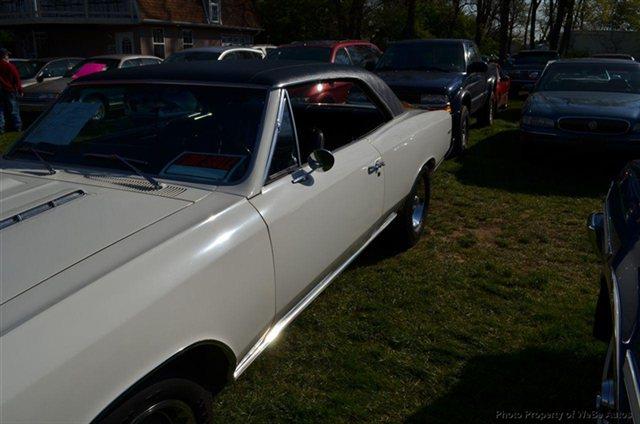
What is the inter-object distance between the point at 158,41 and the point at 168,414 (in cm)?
2596

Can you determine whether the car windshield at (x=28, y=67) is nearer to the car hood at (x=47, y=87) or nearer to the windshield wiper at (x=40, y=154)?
the car hood at (x=47, y=87)

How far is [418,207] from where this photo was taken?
187 inches

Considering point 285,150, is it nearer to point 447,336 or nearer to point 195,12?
point 447,336

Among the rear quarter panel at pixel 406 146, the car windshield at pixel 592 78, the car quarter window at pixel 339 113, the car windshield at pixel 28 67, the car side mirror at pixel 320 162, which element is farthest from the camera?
the car windshield at pixel 28 67

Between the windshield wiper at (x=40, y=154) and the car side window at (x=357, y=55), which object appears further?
the car side window at (x=357, y=55)

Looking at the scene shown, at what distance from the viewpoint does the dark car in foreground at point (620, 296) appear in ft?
5.52

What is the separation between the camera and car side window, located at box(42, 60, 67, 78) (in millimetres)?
13375

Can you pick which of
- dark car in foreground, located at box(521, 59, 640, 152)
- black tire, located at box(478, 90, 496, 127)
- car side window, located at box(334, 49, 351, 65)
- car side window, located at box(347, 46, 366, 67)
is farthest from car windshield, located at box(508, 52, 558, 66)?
dark car in foreground, located at box(521, 59, 640, 152)

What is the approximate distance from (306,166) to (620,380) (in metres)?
1.69

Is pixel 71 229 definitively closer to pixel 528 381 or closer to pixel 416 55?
pixel 528 381

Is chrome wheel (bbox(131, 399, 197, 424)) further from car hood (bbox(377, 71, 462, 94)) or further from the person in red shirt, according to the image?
the person in red shirt

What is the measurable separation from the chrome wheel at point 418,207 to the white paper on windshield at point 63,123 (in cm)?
264

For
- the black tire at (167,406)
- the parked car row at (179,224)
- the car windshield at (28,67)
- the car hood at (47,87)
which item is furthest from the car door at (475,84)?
the car windshield at (28,67)

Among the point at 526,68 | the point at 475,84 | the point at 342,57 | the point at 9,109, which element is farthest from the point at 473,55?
the point at 526,68
